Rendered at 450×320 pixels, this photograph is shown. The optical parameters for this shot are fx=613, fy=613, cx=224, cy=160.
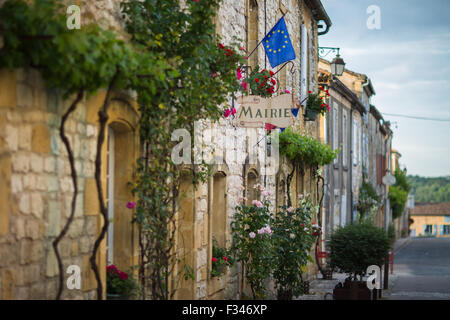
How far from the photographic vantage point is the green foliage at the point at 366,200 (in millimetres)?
26250

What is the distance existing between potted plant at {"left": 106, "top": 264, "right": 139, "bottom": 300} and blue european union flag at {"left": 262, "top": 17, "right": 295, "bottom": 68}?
17.0 feet

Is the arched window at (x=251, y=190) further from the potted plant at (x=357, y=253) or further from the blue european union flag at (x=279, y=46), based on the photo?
the blue european union flag at (x=279, y=46)

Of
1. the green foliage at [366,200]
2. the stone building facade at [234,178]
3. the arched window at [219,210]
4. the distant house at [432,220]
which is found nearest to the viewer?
the stone building facade at [234,178]

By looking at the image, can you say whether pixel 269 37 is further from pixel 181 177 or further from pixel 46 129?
pixel 46 129

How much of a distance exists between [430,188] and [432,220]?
144ft

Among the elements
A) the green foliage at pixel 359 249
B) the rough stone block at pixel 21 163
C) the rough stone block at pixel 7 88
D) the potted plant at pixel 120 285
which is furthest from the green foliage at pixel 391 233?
the rough stone block at pixel 7 88

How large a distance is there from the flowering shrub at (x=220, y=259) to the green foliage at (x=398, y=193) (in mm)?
34190

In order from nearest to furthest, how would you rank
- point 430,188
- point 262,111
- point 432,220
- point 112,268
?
point 112,268
point 262,111
point 432,220
point 430,188

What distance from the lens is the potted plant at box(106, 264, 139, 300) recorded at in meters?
5.75

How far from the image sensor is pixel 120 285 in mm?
5793

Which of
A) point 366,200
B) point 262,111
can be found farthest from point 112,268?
point 366,200

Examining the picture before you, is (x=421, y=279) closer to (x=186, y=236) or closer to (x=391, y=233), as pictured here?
(x=391, y=233)

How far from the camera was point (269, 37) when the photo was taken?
980cm
